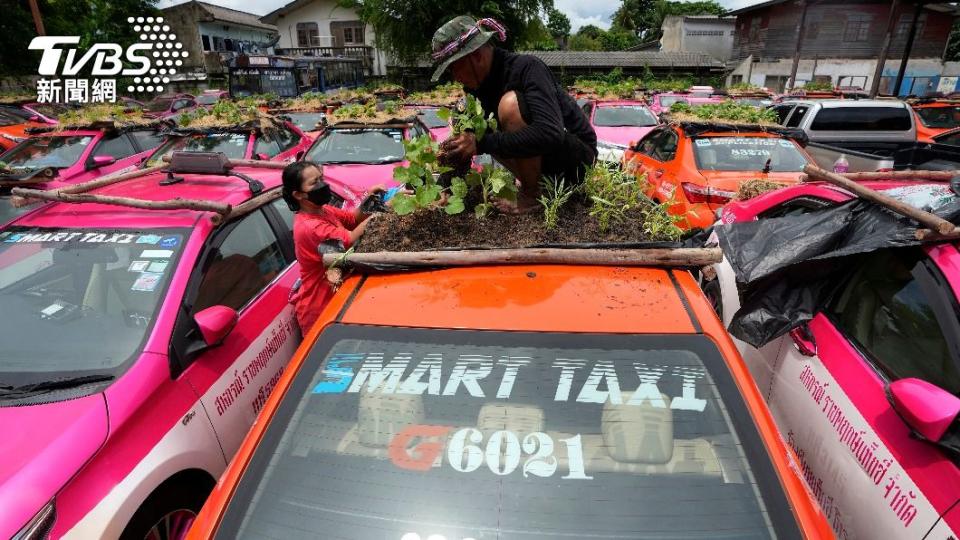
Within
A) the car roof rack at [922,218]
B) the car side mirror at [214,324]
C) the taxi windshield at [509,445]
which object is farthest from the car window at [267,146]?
the car roof rack at [922,218]

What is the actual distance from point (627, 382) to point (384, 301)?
0.90 meters

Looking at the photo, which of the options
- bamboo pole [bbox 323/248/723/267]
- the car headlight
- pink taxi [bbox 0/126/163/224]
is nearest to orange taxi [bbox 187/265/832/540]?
bamboo pole [bbox 323/248/723/267]

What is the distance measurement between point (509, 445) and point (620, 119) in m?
11.5

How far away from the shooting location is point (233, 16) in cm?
4350

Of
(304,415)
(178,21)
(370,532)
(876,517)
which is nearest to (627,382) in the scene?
(370,532)

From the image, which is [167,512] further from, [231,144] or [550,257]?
[231,144]

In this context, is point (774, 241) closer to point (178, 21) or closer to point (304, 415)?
point (304, 415)

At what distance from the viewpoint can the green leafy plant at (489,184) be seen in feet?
8.07

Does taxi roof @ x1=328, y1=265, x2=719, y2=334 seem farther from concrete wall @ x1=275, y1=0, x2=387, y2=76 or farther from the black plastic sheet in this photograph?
concrete wall @ x1=275, y1=0, x2=387, y2=76

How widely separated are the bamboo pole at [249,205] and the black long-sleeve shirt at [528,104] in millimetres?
1549

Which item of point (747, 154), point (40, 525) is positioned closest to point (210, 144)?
point (40, 525)

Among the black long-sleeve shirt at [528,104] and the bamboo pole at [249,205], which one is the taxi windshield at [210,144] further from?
the black long-sleeve shirt at [528,104]

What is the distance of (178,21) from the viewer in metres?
38.8

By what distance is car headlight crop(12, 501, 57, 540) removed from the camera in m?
1.59
